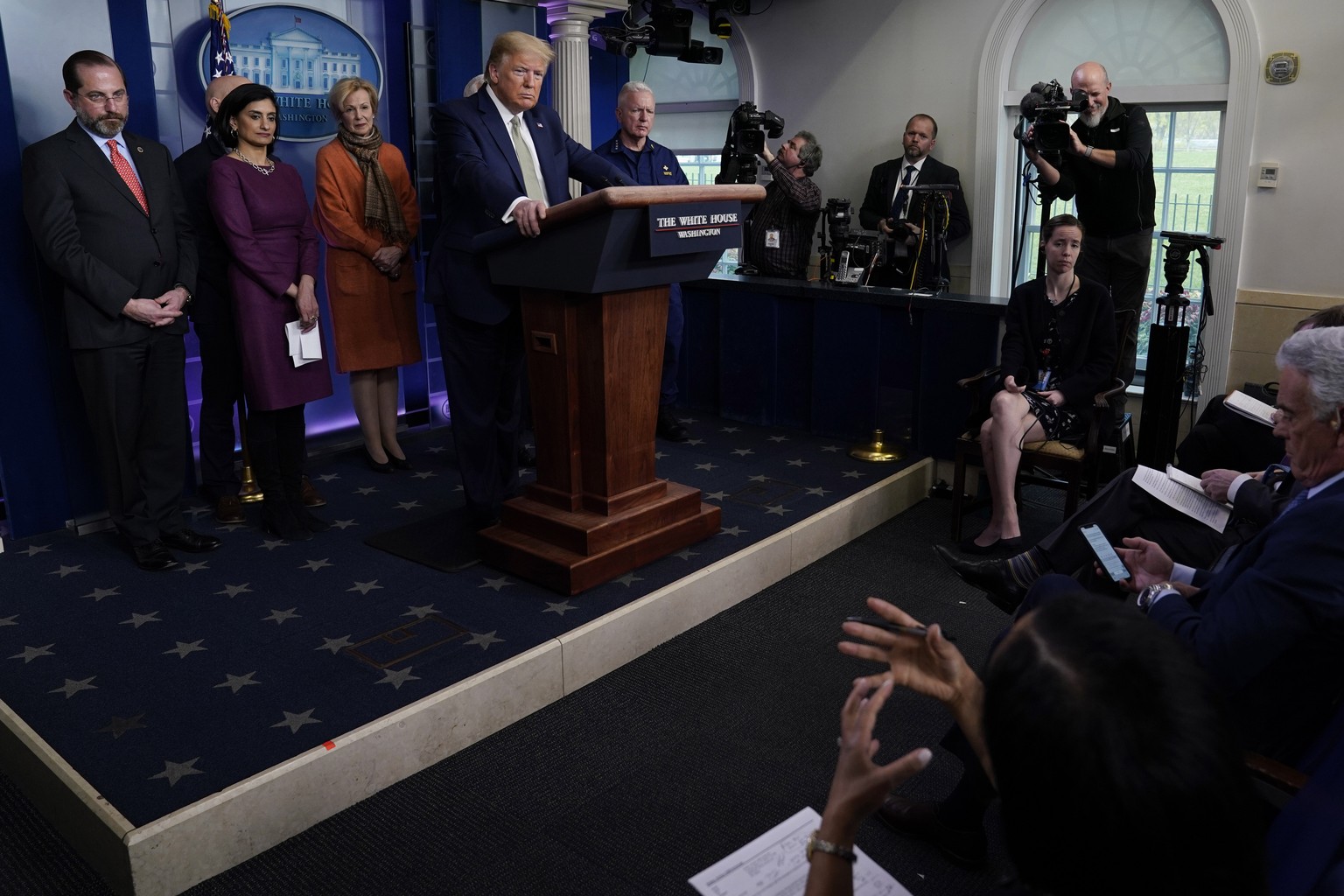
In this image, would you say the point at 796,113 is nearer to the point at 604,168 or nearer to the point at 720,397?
the point at 720,397

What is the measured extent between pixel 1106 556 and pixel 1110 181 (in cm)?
343

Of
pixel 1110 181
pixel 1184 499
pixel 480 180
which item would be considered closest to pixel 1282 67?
pixel 1110 181

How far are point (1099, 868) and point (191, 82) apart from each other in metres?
4.47

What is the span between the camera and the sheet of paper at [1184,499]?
9.35 feet

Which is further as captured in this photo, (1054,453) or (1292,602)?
(1054,453)

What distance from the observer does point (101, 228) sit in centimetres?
344

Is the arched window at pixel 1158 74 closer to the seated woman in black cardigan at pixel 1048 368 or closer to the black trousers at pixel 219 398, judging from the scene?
→ the seated woman in black cardigan at pixel 1048 368

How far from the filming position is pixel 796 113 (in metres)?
7.64

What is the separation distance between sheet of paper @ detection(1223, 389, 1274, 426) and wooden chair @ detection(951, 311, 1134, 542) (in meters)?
0.64

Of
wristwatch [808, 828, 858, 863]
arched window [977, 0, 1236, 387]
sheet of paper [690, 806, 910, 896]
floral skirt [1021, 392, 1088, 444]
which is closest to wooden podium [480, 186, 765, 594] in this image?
floral skirt [1021, 392, 1088, 444]

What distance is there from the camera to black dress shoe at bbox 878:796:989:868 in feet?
7.52

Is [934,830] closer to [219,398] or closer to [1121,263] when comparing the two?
[219,398]

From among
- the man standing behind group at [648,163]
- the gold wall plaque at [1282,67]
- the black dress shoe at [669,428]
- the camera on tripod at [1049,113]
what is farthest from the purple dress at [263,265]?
the gold wall plaque at [1282,67]

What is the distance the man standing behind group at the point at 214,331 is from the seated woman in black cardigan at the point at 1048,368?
282 cm
